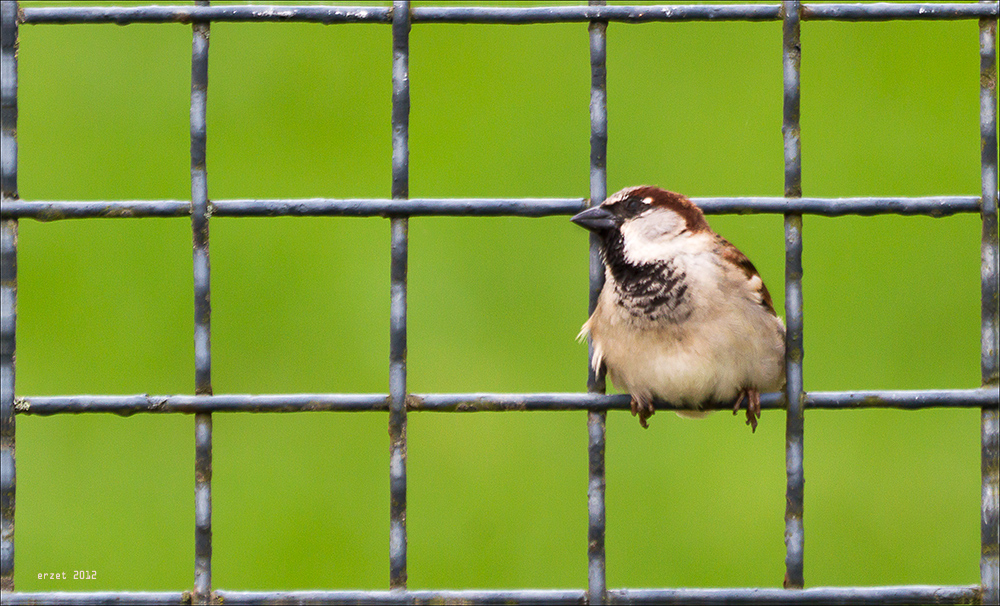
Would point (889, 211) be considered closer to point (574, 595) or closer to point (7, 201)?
point (574, 595)

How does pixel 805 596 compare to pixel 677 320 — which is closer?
pixel 805 596

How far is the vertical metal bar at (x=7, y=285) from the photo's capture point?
1.71 metres

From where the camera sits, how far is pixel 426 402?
1689mm

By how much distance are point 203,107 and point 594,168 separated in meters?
0.69

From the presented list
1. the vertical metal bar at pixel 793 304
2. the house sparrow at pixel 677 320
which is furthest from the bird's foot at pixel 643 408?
the vertical metal bar at pixel 793 304

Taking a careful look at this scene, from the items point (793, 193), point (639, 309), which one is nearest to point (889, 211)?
point (793, 193)

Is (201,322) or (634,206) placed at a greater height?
(634,206)

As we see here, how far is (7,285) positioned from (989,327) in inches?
66.3

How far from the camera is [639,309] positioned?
1.92 meters

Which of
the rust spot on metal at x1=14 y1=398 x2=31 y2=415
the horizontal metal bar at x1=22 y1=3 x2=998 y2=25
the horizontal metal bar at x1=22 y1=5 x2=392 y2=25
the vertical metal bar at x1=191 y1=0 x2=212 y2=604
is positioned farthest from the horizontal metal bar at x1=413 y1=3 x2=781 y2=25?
the rust spot on metal at x1=14 y1=398 x2=31 y2=415

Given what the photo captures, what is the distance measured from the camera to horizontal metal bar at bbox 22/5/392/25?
1682 mm

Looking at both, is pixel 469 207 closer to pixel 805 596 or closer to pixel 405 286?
pixel 405 286

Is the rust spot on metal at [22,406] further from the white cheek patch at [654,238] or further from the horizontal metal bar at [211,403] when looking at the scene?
the white cheek patch at [654,238]

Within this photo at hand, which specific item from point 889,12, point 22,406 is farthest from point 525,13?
point 22,406
